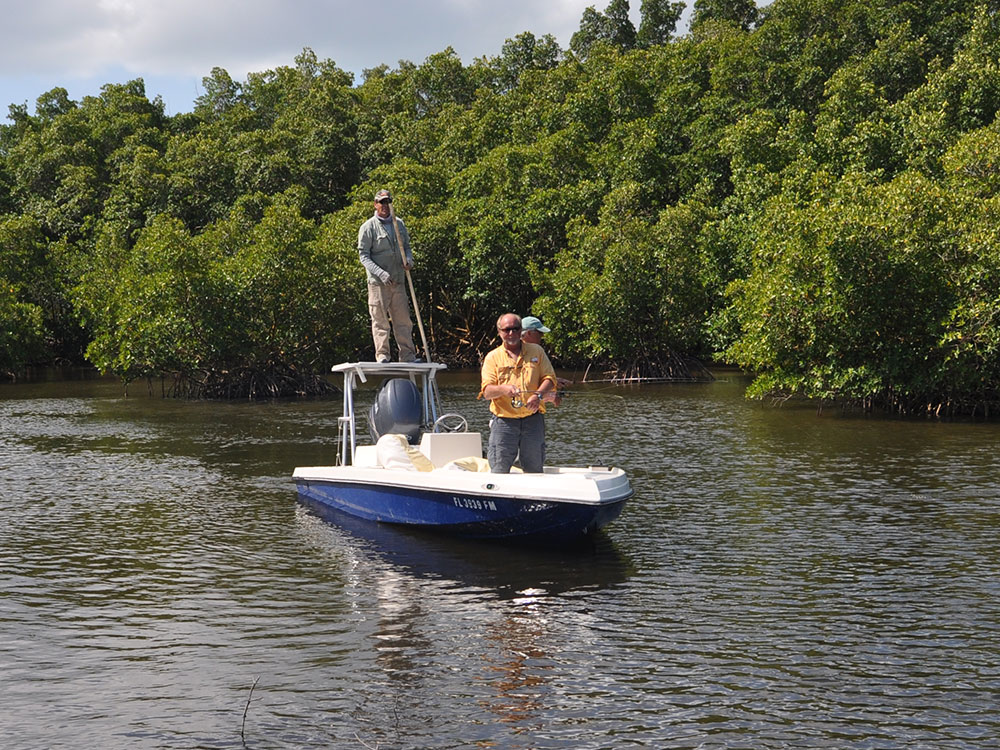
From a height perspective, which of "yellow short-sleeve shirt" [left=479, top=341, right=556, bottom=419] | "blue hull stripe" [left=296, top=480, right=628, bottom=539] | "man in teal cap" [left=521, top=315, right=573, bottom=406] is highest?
"man in teal cap" [left=521, top=315, right=573, bottom=406]

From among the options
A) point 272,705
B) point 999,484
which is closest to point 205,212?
point 999,484

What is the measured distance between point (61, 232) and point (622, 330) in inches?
1766

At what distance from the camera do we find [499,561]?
12.6 meters

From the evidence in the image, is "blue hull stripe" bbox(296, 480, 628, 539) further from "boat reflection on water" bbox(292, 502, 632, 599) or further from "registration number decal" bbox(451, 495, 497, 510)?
"boat reflection on water" bbox(292, 502, 632, 599)

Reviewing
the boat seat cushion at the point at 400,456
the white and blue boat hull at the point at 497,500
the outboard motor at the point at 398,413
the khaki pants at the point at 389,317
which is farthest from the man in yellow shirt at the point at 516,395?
the khaki pants at the point at 389,317

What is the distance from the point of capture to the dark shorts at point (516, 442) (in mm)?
12766

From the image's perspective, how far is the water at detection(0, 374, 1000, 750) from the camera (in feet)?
24.9

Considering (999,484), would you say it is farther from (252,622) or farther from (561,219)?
(561,219)

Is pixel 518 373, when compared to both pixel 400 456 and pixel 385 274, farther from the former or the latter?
pixel 385 274

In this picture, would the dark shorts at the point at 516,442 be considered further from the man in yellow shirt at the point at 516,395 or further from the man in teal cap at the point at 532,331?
the man in teal cap at the point at 532,331

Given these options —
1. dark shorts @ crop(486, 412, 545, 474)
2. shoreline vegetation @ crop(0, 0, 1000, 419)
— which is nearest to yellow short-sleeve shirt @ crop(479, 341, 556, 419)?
dark shorts @ crop(486, 412, 545, 474)

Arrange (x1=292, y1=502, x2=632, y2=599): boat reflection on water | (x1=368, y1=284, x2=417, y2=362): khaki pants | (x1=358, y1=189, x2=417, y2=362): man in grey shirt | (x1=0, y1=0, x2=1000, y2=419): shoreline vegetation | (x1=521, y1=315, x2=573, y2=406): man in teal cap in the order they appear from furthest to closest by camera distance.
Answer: (x1=0, y1=0, x2=1000, y2=419): shoreline vegetation
(x1=368, y1=284, x2=417, y2=362): khaki pants
(x1=358, y1=189, x2=417, y2=362): man in grey shirt
(x1=521, y1=315, x2=573, y2=406): man in teal cap
(x1=292, y1=502, x2=632, y2=599): boat reflection on water

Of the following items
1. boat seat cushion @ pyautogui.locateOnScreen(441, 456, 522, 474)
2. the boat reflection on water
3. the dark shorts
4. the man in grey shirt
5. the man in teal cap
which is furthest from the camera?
the man in grey shirt

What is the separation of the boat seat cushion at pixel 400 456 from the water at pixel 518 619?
3.23 feet
